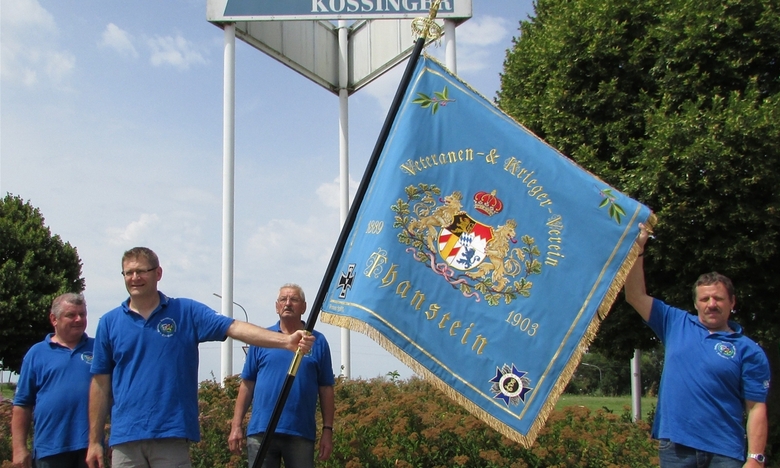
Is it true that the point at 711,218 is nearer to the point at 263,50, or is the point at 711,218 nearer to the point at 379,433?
the point at 379,433

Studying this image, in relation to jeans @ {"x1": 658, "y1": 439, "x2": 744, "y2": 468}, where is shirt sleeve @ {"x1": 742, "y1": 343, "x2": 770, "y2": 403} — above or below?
above

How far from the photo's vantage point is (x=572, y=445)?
6.70 m

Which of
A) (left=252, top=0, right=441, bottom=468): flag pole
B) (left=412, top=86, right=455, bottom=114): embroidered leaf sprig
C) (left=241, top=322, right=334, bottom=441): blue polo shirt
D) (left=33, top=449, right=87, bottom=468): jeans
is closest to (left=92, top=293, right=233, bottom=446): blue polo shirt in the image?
(left=252, top=0, right=441, bottom=468): flag pole

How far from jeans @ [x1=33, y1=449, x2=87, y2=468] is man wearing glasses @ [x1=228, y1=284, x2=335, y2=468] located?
0.89 m

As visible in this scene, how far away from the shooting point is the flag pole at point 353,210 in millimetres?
3607

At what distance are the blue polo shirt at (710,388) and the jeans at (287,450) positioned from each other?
2.07 m

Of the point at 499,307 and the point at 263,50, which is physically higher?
the point at 263,50

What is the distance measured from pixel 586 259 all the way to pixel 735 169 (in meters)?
5.89

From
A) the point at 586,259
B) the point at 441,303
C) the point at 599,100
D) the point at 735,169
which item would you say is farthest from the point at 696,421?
the point at 599,100

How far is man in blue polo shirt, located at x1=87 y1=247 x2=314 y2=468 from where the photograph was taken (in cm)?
380

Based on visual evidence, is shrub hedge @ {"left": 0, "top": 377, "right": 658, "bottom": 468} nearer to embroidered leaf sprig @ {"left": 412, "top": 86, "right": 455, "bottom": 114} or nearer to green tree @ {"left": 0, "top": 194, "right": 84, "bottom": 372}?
embroidered leaf sprig @ {"left": 412, "top": 86, "right": 455, "bottom": 114}

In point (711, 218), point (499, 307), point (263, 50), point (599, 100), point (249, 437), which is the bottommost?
point (249, 437)

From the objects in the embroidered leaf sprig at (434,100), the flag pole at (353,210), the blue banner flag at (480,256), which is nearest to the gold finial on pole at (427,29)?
the flag pole at (353,210)

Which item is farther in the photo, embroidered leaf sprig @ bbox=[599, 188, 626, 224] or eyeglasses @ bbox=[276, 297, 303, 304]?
eyeglasses @ bbox=[276, 297, 303, 304]
